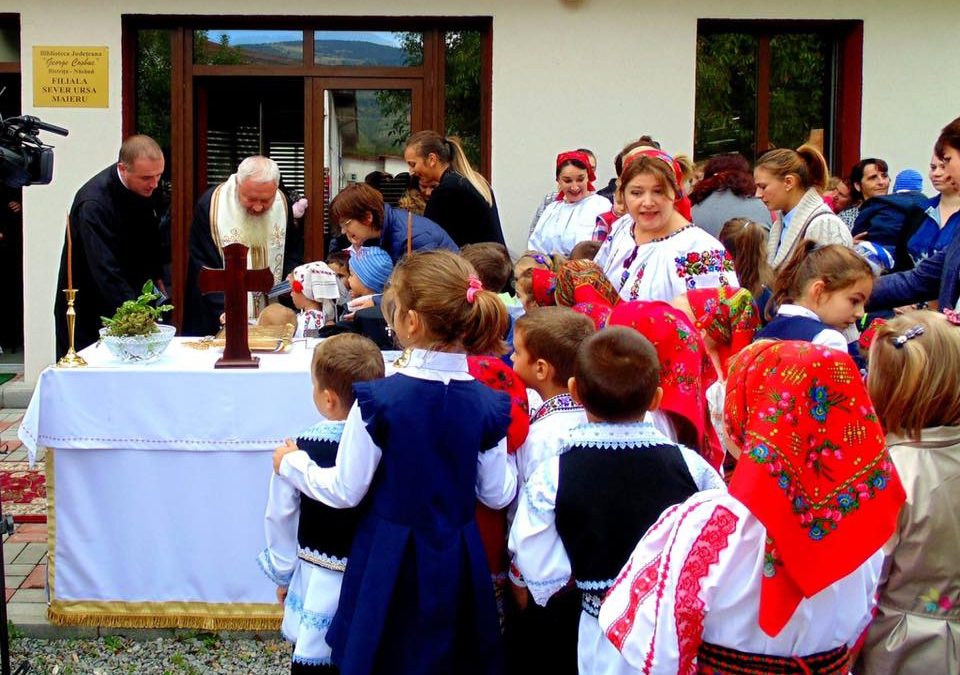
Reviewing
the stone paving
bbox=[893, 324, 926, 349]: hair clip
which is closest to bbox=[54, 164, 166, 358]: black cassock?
the stone paving

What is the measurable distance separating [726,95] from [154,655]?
18.4ft

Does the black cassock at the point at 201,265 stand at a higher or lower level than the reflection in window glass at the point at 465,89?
lower

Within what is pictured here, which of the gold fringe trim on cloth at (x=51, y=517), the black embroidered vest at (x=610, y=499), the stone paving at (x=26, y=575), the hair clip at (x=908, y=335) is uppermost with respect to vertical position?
the hair clip at (x=908, y=335)

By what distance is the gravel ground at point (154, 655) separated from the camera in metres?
3.63

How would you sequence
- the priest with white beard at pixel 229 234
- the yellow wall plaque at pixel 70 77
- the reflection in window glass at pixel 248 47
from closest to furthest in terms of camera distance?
the priest with white beard at pixel 229 234 < the yellow wall plaque at pixel 70 77 < the reflection in window glass at pixel 248 47

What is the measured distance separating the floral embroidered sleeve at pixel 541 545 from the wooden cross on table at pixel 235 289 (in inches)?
64.9

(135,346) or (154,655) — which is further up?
(135,346)

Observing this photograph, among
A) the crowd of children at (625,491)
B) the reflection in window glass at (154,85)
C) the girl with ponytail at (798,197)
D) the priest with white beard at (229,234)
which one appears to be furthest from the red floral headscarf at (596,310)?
the reflection in window glass at (154,85)

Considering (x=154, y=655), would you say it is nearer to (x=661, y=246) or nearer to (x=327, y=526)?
(x=327, y=526)

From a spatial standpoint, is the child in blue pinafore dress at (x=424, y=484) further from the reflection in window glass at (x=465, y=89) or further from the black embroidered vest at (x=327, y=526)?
the reflection in window glass at (x=465, y=89)

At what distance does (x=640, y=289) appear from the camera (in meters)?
3.83

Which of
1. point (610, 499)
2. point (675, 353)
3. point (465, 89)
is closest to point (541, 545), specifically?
point (610, 499)

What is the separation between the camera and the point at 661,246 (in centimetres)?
384

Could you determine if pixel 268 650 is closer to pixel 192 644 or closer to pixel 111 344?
pixel 192 644
